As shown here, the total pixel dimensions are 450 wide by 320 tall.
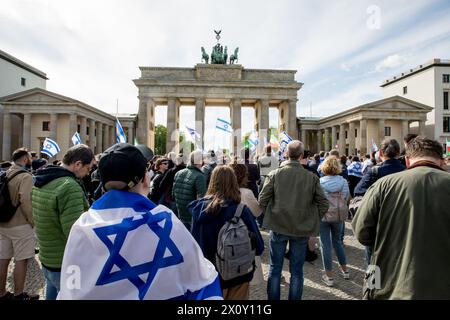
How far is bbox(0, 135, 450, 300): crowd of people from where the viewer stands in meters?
1.39

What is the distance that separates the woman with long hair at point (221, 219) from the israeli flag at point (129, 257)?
58.7 inches

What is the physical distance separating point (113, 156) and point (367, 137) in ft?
151

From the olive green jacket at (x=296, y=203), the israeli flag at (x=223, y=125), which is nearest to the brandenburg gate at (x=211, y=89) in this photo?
the israeli flag at (x=223, y=125)

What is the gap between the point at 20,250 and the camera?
4.24m

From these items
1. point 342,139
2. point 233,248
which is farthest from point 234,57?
point 233,248

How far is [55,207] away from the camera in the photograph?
2826 mm

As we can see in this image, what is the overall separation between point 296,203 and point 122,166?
2.95m

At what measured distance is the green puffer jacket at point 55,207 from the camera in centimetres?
280

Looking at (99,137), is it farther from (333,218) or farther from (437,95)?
(437,95)

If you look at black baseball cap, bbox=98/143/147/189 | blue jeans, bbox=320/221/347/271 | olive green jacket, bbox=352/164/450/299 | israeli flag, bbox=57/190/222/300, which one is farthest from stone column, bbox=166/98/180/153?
israeli flag, bbox=57/190/222/300

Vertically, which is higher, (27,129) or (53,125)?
(53,125)

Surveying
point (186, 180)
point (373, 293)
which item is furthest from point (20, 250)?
point (373, 293)

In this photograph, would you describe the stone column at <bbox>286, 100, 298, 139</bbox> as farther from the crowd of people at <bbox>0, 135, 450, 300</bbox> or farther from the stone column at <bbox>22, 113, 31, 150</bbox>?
the crowd of people at <bbox>0, 135, 450, 300</bbox>

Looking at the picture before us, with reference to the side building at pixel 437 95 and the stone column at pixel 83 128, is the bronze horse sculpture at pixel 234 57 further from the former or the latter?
the side building at pixel 437 95
